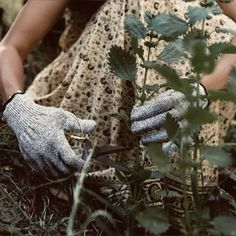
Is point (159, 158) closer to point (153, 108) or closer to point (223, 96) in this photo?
point (223, 96)

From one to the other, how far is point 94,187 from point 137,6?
49 cm

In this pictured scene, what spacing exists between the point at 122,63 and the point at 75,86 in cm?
58

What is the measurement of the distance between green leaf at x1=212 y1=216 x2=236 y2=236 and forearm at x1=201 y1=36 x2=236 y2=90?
0.64 m

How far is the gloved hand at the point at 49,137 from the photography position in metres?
1.30

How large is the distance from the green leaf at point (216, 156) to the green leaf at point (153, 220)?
0.36 ft

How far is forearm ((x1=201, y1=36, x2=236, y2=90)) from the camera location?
1.43 metres

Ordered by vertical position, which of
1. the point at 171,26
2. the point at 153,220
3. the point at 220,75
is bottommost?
the point at 220,75

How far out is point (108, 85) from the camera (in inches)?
61.4

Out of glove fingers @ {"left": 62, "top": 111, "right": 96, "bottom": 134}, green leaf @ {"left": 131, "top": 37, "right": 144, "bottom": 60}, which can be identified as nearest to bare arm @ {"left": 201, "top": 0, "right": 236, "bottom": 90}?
glove fingers @ {"left": 62, "top": 111, "right": 96, "bottom": 134}

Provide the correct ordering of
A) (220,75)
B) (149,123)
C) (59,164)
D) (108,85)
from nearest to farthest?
1. (149,123)
2. (59,164)
3. (220,75)
4. (108,85)

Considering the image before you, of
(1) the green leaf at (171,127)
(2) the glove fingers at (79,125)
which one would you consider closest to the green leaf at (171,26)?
(1) the green leaf at (171,127)

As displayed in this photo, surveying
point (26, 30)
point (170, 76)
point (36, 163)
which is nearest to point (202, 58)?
point (170, 76)

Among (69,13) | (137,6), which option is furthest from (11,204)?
(69,13)

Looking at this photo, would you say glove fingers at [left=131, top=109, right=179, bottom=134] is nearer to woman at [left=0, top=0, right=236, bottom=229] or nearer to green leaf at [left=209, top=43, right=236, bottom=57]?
woman at [left=0, top=0, right=236, bottom=229]
